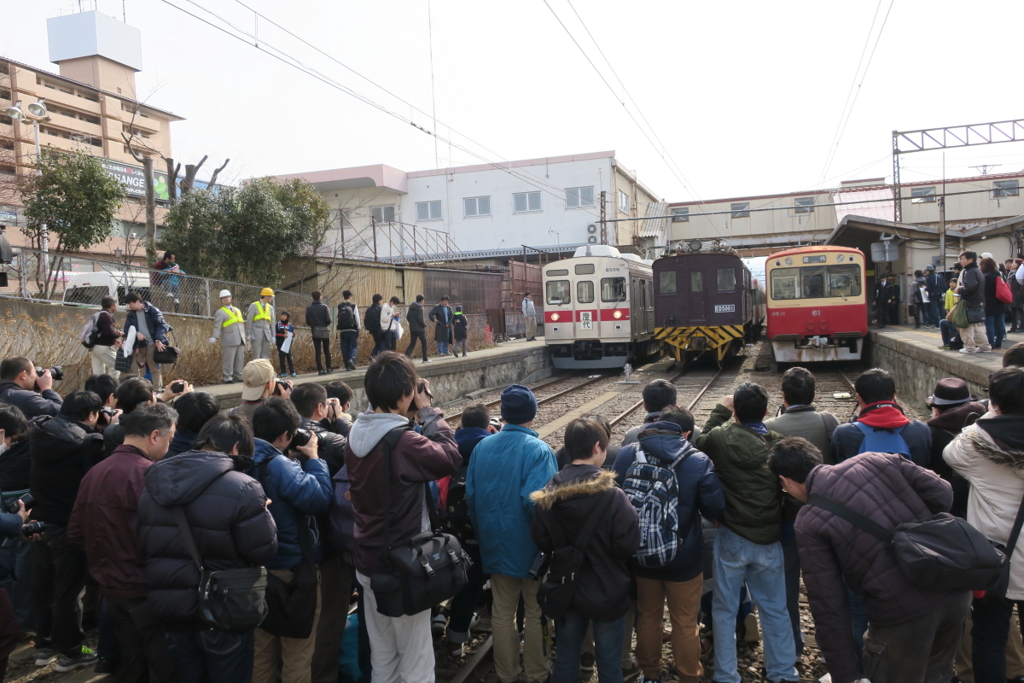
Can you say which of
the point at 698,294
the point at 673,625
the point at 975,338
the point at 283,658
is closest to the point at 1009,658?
the point at 673,625

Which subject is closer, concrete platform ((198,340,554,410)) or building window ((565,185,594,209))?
concrete platform ((198,340,554,410))

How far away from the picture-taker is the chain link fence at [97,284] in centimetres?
1173

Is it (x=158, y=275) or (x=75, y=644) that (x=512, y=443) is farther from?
(x=158, y=275)

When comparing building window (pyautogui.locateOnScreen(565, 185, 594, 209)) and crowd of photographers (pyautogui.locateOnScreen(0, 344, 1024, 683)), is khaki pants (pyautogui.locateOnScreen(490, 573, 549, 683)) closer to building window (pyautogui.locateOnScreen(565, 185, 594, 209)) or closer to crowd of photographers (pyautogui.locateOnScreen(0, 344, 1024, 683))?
crowd of photographers (pyautogui.locateOnScreen(0, 344, 1024, 683))

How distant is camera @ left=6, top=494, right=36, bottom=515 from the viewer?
3756 mm

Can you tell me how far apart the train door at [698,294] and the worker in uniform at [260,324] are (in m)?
11.0

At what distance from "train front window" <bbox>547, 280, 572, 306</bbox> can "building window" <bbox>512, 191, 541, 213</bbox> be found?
737 inches

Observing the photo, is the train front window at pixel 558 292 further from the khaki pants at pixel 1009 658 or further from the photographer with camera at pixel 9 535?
the khaki pants at pixel 1009 658

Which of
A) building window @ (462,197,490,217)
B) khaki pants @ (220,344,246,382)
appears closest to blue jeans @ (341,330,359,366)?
khaki pants @ (220,344,246,382)

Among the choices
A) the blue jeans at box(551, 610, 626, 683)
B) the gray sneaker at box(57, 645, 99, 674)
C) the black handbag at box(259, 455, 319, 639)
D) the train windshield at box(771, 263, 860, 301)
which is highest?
the train windshield at box(771, 263, 860, 301)

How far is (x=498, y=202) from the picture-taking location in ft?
127

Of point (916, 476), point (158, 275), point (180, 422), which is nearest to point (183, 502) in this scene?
point (180, 422)

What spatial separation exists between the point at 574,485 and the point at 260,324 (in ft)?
33.3

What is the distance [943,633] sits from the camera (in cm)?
280
